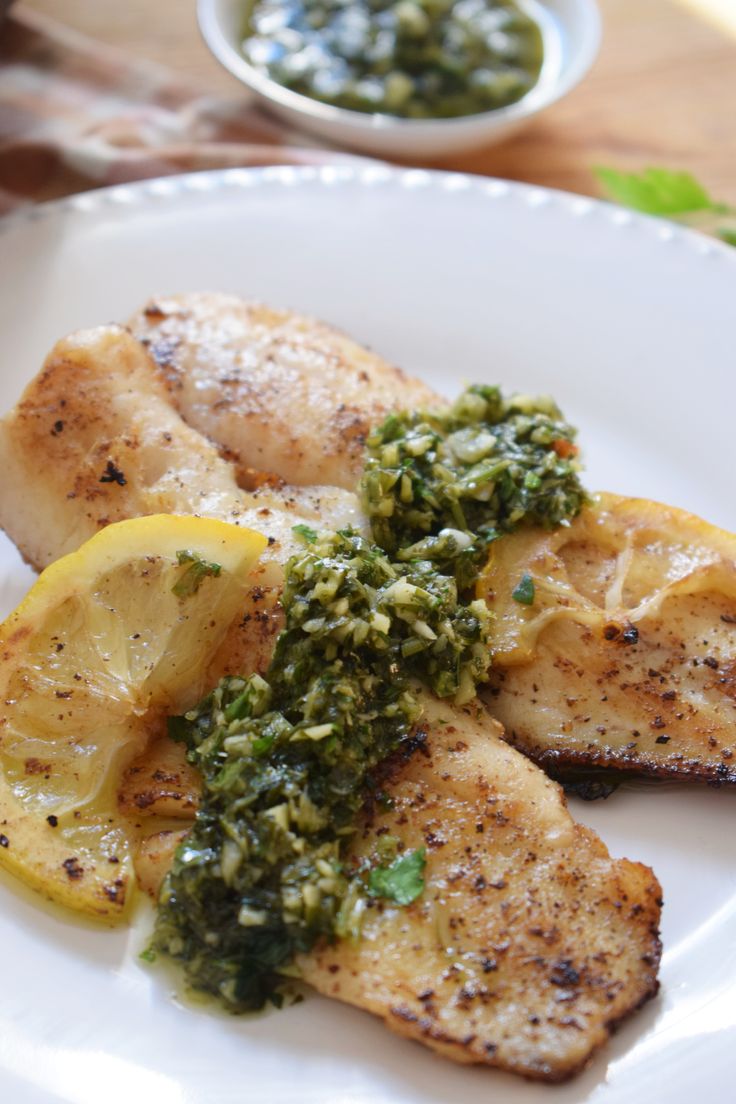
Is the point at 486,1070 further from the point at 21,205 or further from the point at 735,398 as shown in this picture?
the point at 21,205

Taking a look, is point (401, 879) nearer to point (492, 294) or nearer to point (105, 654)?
point (105, 654)

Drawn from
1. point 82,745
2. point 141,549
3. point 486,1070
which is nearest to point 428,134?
point 141,549

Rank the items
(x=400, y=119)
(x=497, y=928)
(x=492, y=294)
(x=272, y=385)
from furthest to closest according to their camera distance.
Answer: (x=400, y=119), (x=492, y=294), (x=272, y=385), (x=497, y=928)

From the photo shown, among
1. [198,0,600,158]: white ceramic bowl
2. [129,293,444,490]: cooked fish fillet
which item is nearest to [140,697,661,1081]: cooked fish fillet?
[129,293,444,490]: cooked fish fillet

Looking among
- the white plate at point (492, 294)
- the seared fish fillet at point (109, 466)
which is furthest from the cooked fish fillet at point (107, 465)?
the white plate at point (492, 294)

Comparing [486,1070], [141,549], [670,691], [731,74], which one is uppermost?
[731,74]

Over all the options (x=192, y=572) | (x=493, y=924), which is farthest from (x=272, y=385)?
(x=493, y=924)
